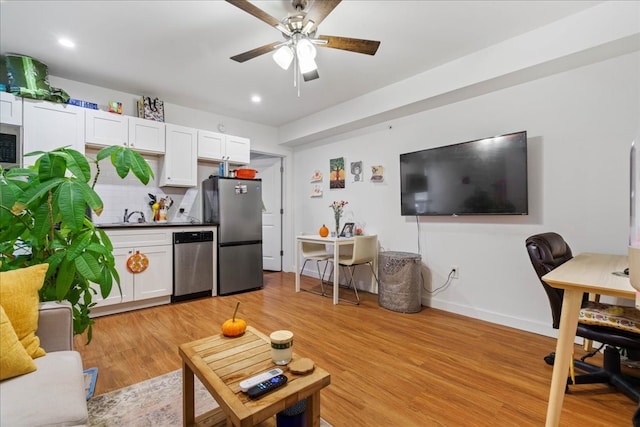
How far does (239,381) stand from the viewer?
1.09m

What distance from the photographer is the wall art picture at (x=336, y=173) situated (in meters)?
4.28

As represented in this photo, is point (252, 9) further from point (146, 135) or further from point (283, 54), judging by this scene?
point (146, 135)

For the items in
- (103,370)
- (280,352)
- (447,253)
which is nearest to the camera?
(280,352)

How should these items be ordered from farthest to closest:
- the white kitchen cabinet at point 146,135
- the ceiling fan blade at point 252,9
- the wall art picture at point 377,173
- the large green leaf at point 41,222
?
the wall art picture at point 377,173 < the white kitchen cabinet at point 146,135 < the ceiling fan blade at point 252,9 < the large green leaf at point 41,222

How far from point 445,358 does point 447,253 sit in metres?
1.31

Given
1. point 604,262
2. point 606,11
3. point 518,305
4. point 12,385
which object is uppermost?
point 606,11

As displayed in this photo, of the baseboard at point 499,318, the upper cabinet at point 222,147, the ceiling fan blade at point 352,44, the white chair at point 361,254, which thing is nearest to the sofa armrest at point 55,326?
the ceiling fan blade at point 352,44

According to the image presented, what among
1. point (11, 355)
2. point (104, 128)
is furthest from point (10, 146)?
point (11, 355)

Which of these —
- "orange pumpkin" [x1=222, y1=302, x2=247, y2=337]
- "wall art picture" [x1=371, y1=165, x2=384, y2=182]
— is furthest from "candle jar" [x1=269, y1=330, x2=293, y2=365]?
"wall art picture" [x1=371, y1=165, x2=384, y2=182]

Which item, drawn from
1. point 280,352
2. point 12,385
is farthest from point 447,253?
point 12,385

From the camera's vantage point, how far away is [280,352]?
1.21m

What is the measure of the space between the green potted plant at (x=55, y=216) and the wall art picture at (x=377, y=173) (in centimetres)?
282

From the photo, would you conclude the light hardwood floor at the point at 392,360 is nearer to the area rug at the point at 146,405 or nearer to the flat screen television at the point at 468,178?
the area rug at the point at 146,405

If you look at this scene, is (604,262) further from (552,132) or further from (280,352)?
(280,352)
